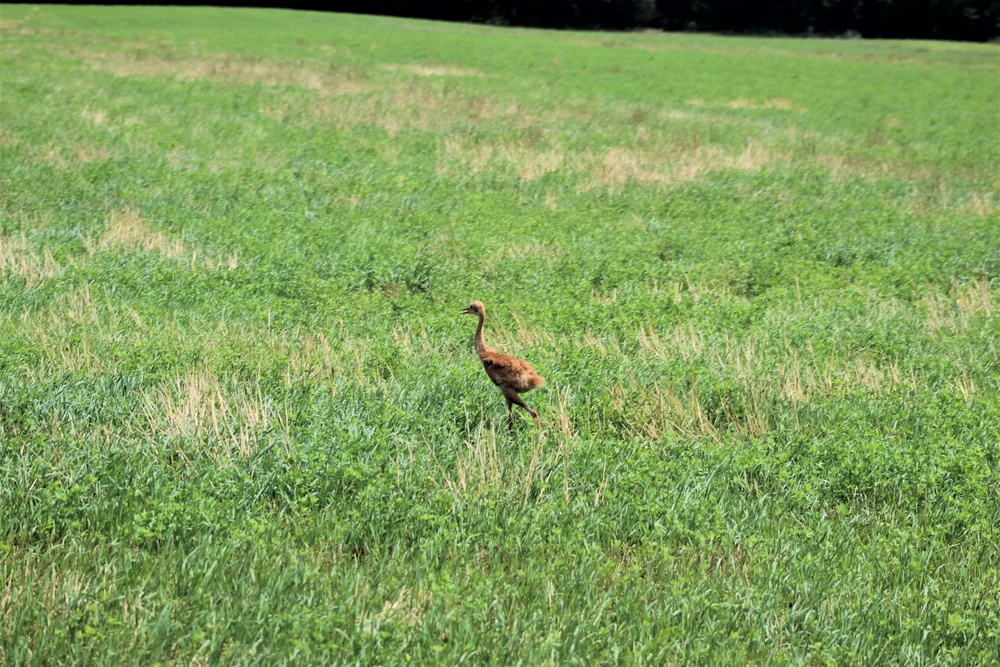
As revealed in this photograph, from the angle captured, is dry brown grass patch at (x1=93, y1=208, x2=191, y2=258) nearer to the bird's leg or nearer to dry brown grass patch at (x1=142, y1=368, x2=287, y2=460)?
dry brown grass patch at (x1=142, y1=368, x2=287, y2=460)

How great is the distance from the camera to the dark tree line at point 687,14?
318ft

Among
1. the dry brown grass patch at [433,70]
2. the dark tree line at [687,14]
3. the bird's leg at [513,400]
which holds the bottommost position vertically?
the bird's leg at [513,400]

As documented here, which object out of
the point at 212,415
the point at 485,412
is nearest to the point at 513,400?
the point at 485,412

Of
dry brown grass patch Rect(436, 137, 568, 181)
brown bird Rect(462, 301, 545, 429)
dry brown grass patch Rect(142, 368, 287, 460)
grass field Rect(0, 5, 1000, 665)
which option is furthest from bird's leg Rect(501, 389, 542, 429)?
dry brown grass patch Rect(436, 137, 568, 181)

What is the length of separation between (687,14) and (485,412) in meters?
103

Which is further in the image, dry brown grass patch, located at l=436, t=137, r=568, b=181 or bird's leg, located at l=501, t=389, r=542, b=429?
dry brown grass patch, located at l=436, t=137, r=568, b=181

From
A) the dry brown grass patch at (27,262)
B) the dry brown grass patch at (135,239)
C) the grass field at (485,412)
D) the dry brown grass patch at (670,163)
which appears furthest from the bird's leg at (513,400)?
the dry brown grass patch at (670,163)

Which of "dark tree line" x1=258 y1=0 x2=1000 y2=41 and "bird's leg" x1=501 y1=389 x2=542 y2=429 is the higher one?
"dark tree line" x1=258 y1=0 x2=1000 y2=41

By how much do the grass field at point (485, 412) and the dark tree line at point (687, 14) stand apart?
85.7m

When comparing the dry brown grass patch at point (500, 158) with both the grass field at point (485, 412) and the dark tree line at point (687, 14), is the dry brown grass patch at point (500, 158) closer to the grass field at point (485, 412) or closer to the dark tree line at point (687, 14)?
the grass field at point (485, 412)

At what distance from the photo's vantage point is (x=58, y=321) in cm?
813

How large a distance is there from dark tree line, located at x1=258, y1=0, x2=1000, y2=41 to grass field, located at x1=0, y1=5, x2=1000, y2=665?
281 ft

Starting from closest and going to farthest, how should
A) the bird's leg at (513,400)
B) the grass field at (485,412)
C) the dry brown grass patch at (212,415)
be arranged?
the grass field at (485,412) → the dry brown grass patch at (212,415) → the bird's leg at (513,400)

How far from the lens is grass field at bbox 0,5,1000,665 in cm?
435
